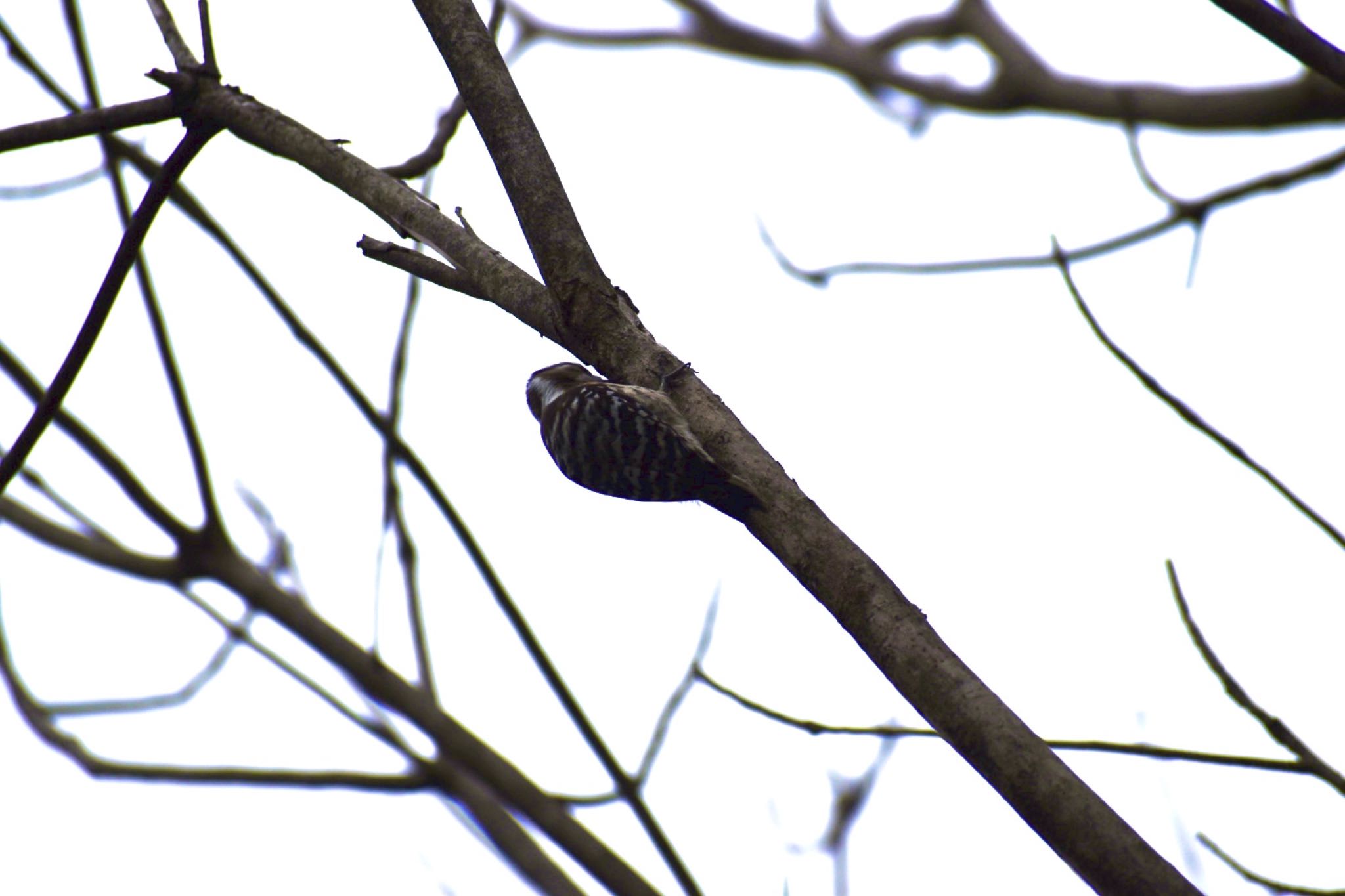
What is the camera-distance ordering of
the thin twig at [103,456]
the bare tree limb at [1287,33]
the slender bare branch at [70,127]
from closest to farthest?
1. the bare tree limb at [1287,33]
2. the slender bare branch at [70,127]
3. the thin twig at [103,456]

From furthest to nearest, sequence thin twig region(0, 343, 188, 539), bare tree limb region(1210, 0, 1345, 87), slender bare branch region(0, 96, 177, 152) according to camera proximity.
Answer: thin twig region(0, 343, 188, 539) → slender bare branch region(0, 96, 177, 152) → bare tree limb region(1210, 0, 1345, 87)

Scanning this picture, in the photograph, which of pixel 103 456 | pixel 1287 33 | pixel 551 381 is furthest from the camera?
pixel 551 381

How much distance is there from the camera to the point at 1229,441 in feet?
9.46

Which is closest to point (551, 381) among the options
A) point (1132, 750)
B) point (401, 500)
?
point (401, 500)

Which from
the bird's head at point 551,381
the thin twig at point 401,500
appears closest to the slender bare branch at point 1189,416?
the thin twig at point 401,500

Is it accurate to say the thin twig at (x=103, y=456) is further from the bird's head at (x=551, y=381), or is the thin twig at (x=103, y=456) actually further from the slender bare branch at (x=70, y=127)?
the bird's head at (x=551, y=381)

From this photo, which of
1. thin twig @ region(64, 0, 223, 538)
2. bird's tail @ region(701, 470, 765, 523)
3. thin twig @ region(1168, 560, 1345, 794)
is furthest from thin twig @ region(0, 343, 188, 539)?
thin twig @ region(1168, 560, 1345, 794)

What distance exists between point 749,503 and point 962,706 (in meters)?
0.78

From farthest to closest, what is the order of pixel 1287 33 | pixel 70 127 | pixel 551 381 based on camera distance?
1. pixel 551 381
2. pixel 70 127
3. pixel 1287 33

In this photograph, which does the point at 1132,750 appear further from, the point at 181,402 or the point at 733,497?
the point at 181,402

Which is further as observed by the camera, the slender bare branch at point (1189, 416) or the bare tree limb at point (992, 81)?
the bare tree limb at point (992, 81)

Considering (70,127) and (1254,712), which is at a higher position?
(70,127)

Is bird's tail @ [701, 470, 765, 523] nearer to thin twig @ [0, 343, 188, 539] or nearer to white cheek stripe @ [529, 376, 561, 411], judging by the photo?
thin twig @ [0, 343, 188, 539]

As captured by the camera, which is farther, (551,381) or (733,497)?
(551,381)
